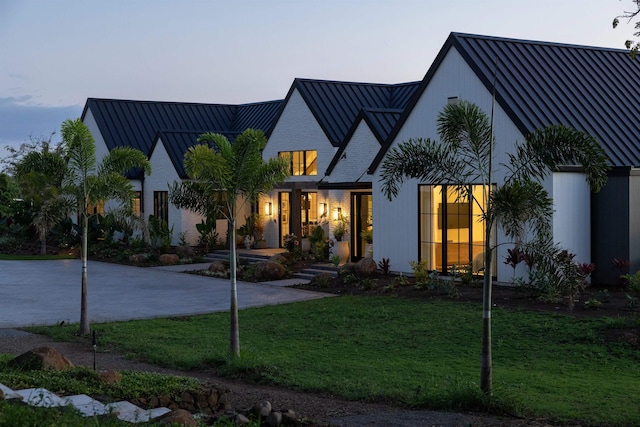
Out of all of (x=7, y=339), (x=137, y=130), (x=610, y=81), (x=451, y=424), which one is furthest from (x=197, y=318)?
(x=137, y=130)

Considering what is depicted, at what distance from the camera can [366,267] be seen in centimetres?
2364

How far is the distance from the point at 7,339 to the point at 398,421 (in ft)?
30.4

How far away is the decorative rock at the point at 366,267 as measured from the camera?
930 inches

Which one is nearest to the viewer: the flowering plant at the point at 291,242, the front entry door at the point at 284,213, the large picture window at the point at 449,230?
the large picture window at the point at 449,230

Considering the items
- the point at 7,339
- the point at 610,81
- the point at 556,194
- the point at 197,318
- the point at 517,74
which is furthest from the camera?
the point at 610,81

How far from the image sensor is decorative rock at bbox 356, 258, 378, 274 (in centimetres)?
2361

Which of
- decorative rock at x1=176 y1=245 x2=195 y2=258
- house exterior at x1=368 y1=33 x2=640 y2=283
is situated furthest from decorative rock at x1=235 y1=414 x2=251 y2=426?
decorative rock at x1=176 y1=245 x2=195 y2=258

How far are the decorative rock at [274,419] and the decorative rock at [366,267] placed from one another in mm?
14803

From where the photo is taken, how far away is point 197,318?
18.3 metres

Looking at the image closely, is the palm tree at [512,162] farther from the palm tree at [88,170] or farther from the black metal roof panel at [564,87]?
the black metal roof panel at [564,87]

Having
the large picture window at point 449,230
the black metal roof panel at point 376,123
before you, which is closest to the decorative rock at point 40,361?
the large picture window at point 449,230

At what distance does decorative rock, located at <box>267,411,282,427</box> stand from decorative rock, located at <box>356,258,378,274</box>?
14.8 meters

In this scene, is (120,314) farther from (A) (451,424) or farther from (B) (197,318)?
(A) (451,424)

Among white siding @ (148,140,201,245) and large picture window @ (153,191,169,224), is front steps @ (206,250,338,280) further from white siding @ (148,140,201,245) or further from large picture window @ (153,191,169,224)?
large picture window @ (153,191,169,224)
